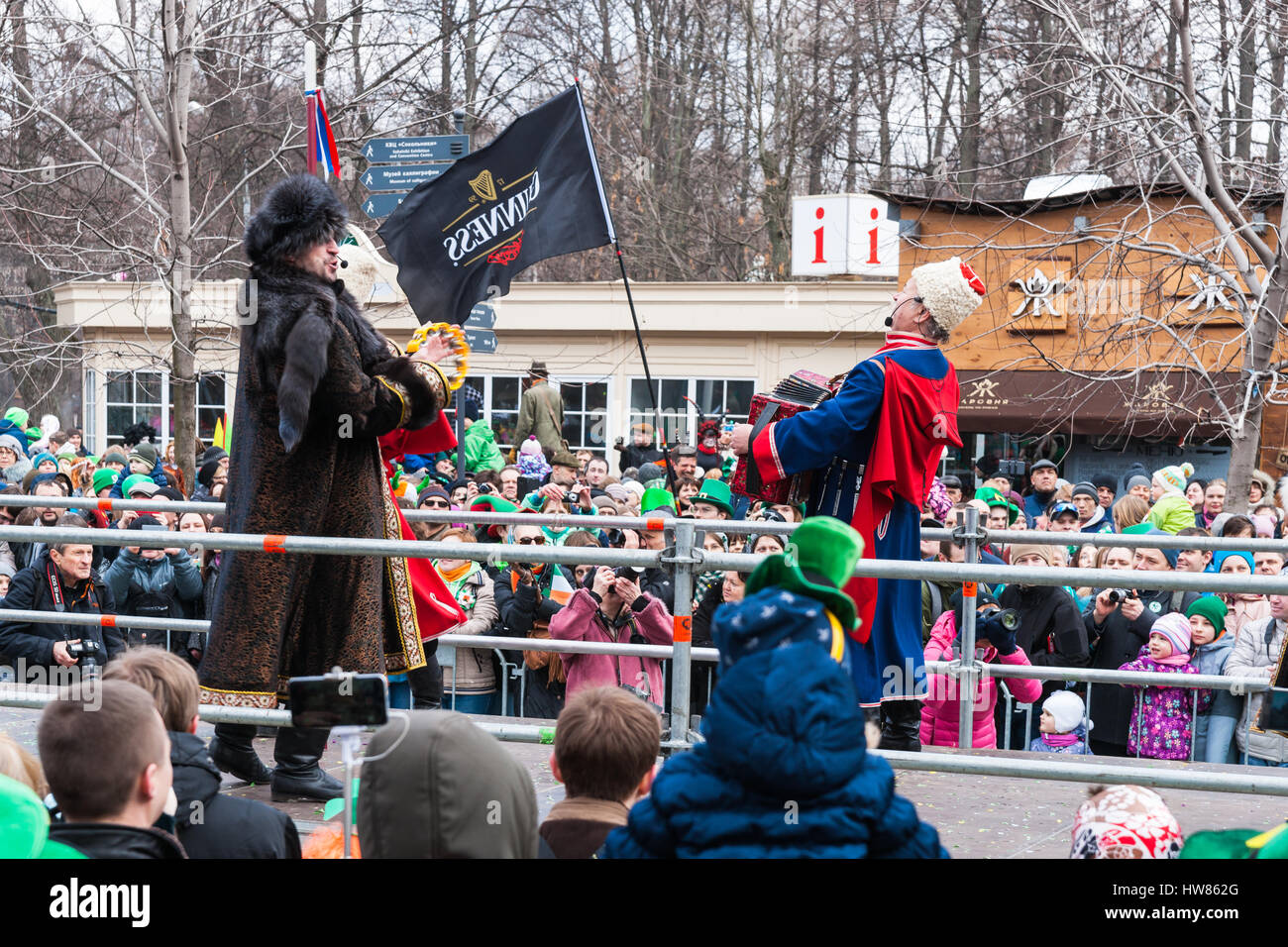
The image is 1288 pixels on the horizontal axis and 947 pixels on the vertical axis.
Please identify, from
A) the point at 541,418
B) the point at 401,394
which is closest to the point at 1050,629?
the point at 401,394

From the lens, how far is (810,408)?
4699 millimetres

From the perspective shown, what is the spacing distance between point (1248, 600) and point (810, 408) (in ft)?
10.4

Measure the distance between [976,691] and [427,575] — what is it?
2.35 m

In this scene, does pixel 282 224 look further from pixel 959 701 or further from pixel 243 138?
pixel 243 138

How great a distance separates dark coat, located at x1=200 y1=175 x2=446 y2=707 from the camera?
430 cm

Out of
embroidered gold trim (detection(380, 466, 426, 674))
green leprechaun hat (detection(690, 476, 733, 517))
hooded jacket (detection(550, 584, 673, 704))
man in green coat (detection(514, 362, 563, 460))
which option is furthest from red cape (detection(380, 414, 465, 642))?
man in green coat (detection(514, 362, 563, 460))

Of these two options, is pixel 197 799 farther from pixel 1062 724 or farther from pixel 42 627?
pixel 42 627

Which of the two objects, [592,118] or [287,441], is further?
[592,118]

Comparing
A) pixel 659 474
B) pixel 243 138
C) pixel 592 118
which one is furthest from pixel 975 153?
pixel 659 474

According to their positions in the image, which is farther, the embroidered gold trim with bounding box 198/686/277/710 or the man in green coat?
the man in green coat

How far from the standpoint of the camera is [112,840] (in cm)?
249

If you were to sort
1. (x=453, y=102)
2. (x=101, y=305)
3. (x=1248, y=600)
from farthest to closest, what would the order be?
(x=101, y=305) < (x=453, y=102) < (x=1248, y=600)

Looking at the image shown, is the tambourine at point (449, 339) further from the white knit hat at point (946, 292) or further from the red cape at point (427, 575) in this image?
the white knit hat at point (946, 292)

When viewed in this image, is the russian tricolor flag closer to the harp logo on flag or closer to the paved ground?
the harp logo on flag
